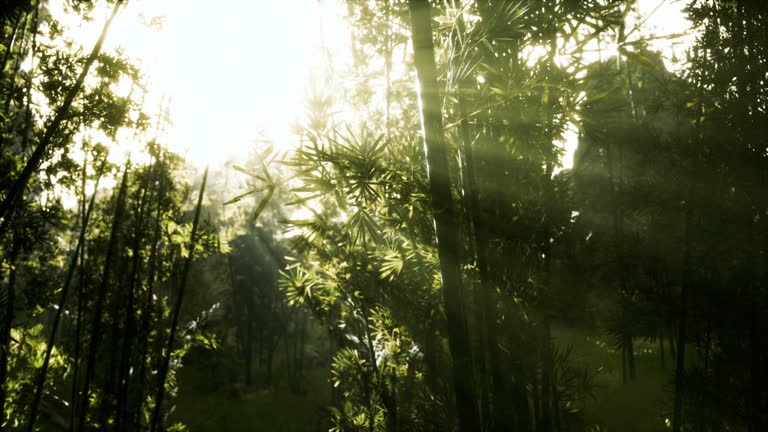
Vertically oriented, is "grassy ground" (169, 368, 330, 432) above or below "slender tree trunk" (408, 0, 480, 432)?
below

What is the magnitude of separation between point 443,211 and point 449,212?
39 mm

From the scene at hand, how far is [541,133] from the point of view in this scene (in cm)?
201

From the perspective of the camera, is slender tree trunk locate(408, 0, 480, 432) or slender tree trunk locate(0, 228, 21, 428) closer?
slender tree trunk locate(408, 0, 480, 432)

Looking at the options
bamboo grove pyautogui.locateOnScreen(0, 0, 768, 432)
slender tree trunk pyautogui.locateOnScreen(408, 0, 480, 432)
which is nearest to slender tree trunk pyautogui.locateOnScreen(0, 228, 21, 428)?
bamboo grove pyautogui.locateOnScreen(0, 0, 768, 432)

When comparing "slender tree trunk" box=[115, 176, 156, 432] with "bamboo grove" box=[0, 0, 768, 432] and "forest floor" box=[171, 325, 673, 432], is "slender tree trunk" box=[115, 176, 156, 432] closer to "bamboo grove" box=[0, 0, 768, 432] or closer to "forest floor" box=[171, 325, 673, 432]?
"bamboo grove" box=[0, 0, 768, 432]

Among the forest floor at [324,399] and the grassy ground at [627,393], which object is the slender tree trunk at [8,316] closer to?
the forest floor at [324,399]

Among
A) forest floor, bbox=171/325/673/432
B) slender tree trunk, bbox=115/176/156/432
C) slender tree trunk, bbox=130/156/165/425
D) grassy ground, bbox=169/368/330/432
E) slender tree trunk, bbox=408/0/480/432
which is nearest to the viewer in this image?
slender tree trunk, bbox=408/0/480/432

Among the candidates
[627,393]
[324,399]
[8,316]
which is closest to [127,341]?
[8,316]

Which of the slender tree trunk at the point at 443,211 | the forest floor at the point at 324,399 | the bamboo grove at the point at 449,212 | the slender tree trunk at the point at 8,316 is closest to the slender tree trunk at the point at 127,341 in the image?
the bamboo grove at the point at 449,212

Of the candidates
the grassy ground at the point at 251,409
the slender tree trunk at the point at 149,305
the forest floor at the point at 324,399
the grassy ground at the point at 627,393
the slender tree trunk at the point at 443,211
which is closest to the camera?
the slender tree trunk at the point at 443,211

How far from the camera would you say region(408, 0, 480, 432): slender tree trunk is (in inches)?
67.7

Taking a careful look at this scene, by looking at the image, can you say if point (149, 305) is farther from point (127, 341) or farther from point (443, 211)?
point (443, 211)

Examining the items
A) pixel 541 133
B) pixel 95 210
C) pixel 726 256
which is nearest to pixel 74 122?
pixel 95 210

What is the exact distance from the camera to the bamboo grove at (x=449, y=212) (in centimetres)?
184
